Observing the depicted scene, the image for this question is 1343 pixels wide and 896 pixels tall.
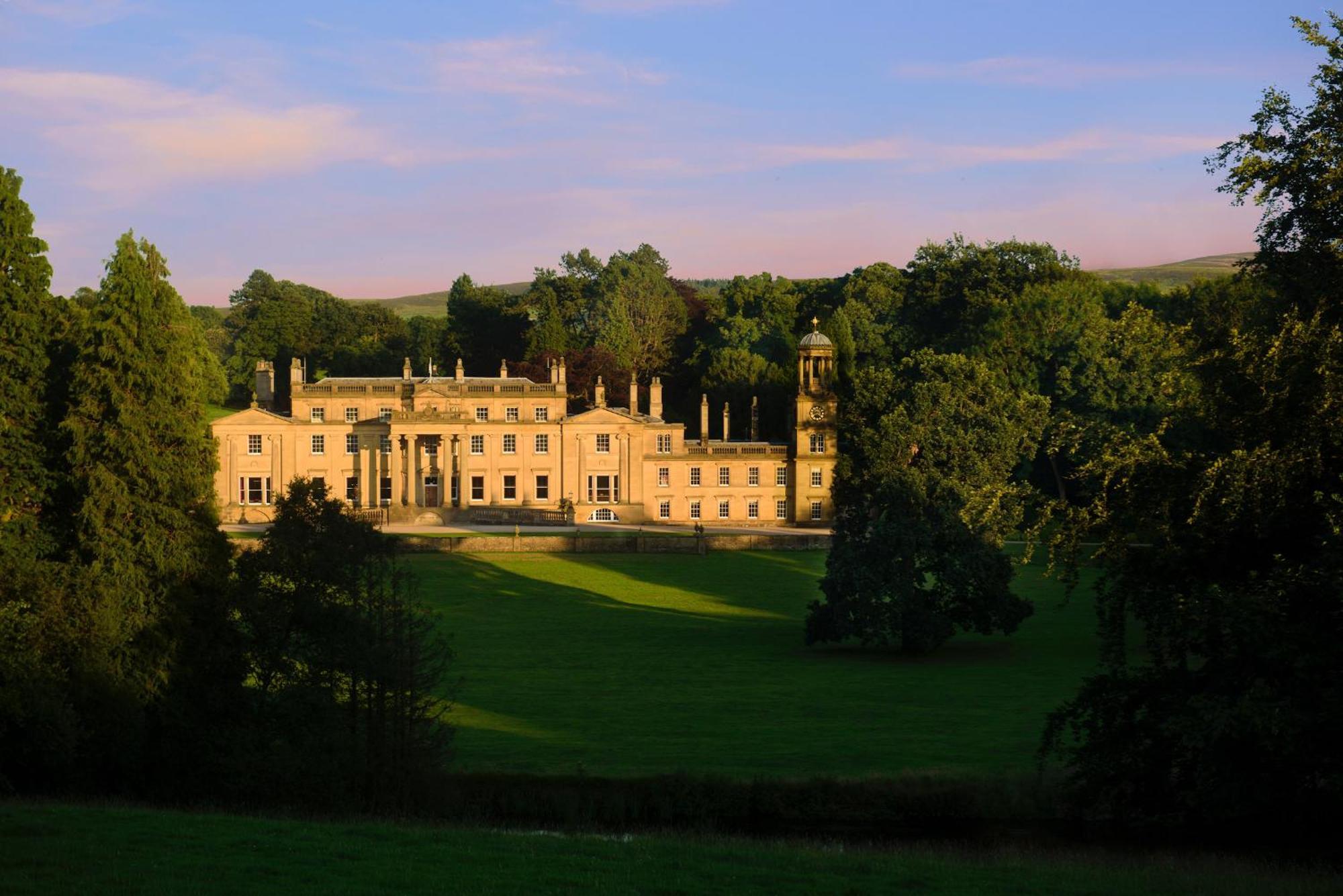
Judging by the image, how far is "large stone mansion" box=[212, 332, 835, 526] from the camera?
7338 centimetres

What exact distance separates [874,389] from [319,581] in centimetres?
4387

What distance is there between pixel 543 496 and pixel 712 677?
3769cm

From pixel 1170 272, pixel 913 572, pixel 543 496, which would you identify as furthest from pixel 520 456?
pixel 1170 272

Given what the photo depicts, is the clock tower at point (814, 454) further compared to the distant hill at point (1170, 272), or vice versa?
the distant hill at point (1170, 272)

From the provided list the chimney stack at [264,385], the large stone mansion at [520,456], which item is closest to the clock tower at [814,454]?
the large stone mansion at [520,456]

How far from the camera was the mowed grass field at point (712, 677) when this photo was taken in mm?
28250

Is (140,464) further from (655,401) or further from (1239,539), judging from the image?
(655,401)

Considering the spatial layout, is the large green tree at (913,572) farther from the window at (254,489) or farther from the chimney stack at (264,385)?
the chimney stack at (264,385)

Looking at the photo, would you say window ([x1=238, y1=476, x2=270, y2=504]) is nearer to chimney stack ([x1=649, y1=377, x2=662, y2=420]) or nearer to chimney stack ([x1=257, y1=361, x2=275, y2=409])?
chimney stack ([x1=257, y1=361, x2=275, y2=409])

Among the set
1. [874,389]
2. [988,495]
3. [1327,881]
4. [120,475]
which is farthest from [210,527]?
[874,389]

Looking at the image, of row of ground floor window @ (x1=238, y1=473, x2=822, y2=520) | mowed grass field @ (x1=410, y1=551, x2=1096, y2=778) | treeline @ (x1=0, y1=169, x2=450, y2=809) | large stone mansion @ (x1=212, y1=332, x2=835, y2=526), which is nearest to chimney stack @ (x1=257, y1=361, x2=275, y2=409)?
large stone mansion @ (x1=212, y1=332, x2=835, y2=526)

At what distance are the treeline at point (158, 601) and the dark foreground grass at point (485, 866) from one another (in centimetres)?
532

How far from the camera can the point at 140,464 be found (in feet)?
86.1

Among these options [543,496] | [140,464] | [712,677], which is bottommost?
[712,677]
